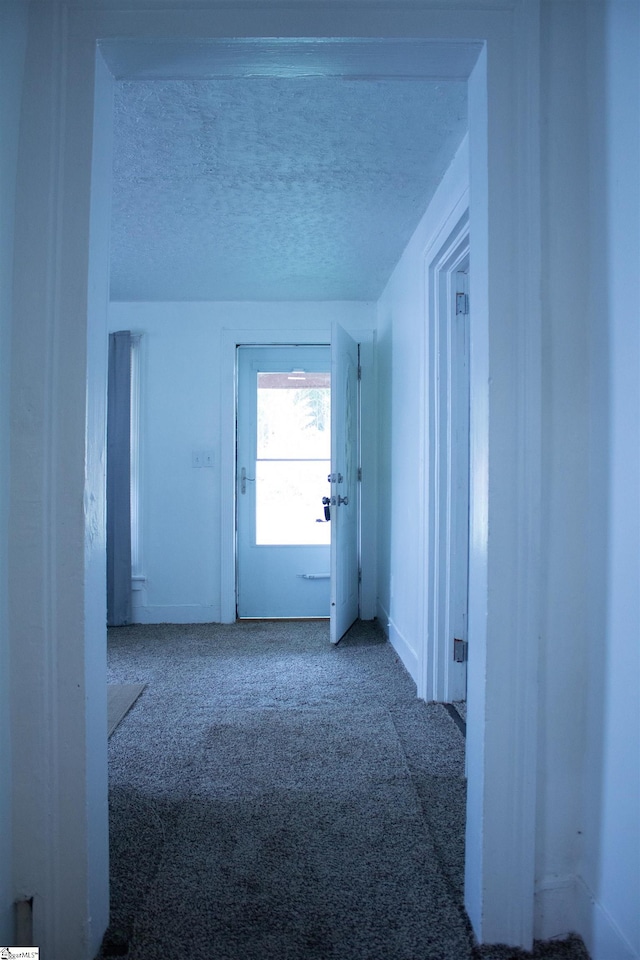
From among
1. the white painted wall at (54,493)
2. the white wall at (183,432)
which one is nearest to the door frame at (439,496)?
the white wall at (183,432)

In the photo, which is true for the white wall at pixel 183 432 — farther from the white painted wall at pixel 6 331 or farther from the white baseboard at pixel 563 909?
the white baseboard at pixel 563 909

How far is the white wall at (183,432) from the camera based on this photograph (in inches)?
162

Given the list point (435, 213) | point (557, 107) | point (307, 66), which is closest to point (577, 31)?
point (557, 107)

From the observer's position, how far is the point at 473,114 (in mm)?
1283

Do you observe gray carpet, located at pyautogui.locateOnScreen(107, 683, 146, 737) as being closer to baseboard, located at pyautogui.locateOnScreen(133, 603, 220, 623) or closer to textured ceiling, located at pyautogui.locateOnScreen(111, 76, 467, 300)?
baseboard, located at pyautogui.locateOnScreen(133, 603, 220, 623)

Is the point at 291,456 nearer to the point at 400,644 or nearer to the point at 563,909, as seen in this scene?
the point at 400,644

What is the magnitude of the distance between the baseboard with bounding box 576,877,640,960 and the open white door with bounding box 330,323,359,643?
2.35 metres

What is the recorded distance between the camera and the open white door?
354 cm

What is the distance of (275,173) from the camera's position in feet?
7.50

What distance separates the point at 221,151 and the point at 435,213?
3.12 feet

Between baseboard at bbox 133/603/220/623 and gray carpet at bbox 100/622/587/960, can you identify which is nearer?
gray carpet at bbox 100/622/587/960

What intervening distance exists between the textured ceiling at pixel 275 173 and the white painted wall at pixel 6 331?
Answer: 0.35 m

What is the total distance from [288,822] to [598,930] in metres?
0.85

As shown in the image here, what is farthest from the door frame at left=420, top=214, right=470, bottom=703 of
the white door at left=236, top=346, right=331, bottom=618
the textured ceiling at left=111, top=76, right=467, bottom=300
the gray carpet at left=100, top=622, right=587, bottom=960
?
the white door at left=236, top=346, right=331, bottom=618
